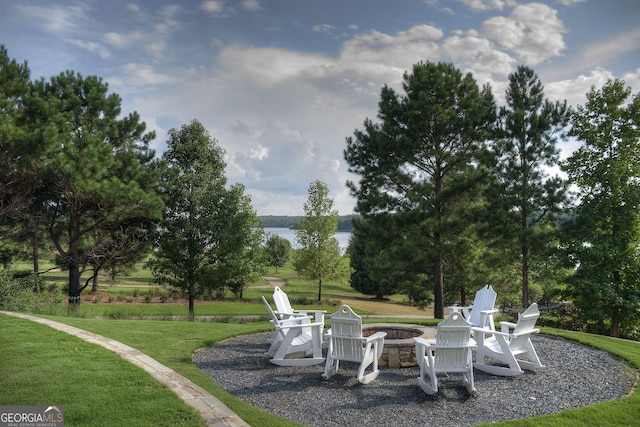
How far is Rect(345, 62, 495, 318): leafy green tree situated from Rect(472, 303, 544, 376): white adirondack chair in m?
7.43

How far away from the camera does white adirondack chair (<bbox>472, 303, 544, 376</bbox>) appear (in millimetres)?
6707

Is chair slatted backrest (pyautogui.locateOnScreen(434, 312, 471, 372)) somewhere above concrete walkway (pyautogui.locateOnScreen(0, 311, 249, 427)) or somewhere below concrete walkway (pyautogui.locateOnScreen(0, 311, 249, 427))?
above

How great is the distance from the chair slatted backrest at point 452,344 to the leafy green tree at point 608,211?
11.2m

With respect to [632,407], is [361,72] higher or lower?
higher

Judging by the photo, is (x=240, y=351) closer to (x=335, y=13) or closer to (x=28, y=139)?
(x=335, y=13)

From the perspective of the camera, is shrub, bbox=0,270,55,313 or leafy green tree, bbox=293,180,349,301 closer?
shrub, bbox=0,270,55,313

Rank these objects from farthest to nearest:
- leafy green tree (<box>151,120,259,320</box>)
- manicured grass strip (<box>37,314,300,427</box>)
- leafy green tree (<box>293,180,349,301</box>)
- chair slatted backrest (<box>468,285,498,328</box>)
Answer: leafy green tree (<box>293,180,349,301</box>) < leafy green tree (<box>151,120,259,320</box>) < chair slatted backrest (<box>468,285,498,328</box>) < manicured grass strip (<box>37,314,300,427</box>)

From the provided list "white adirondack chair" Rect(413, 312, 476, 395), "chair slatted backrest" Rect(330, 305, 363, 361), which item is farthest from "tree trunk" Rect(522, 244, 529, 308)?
"chair slatted backrest" Rect(330, 305, 363, 361)

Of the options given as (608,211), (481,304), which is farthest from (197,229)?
(608,211)

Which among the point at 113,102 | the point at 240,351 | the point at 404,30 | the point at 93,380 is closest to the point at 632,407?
the point at 240,351

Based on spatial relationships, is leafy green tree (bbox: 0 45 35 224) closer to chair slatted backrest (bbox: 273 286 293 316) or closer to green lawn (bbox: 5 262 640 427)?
green lawn (bbox: 5 262 640 427)

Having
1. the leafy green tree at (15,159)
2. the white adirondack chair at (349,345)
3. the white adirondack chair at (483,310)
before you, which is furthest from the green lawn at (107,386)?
the leafy green tree at (15,159)

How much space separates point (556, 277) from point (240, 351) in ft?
43.4

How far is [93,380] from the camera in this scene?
5426 millimetres
